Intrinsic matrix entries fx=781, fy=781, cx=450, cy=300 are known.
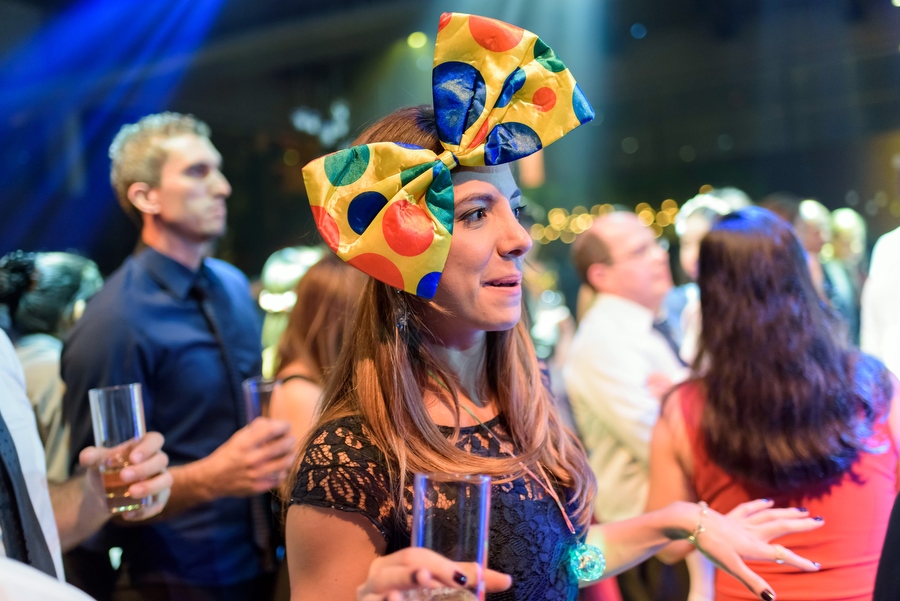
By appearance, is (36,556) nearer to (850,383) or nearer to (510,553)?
(510,553)

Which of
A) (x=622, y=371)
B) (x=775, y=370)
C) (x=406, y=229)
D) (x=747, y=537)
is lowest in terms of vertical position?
(x=622, y=371)

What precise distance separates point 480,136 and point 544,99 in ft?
0.45

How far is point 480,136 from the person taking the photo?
4.16ft

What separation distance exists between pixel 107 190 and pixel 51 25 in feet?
7.02

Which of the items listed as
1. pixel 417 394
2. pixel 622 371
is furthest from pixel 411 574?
pixel 622 371

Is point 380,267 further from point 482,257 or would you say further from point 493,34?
point 493,34

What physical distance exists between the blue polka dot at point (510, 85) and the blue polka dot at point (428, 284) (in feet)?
1.02

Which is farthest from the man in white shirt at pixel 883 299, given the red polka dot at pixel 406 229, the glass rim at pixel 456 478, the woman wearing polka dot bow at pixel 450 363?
the glass rim at pixel 456 478

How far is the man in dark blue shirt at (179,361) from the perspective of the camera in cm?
232

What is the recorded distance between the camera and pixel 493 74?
1.29 metres

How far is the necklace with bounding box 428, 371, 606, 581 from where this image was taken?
1344mm

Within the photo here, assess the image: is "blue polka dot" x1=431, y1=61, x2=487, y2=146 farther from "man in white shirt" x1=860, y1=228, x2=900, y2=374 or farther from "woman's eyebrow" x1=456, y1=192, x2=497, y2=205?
"man in white shirt" x1=860, y1=228, x2=900, y2=374

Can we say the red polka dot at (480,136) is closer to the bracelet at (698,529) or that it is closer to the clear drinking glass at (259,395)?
the bracelet at (698,529)

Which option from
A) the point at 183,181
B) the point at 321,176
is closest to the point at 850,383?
the point at 321,176
